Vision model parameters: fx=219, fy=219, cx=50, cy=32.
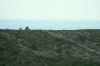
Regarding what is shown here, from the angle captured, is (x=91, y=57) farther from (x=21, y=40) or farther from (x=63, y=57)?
(x=21, y=40)

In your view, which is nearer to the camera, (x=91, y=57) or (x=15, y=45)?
(x=91, y=57)

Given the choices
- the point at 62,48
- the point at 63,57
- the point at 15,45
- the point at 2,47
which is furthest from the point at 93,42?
the point at 2,47

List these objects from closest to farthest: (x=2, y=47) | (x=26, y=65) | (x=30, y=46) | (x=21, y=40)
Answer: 1. (x=26, y=65)
2. (x=2, y=47)
3. (x=30, y=46)
4. (x=21, y=40)

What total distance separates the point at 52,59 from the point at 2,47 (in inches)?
237

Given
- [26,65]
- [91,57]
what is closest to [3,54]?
[26,65]

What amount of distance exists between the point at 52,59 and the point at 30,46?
4.69 m

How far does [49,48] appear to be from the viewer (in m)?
26.5

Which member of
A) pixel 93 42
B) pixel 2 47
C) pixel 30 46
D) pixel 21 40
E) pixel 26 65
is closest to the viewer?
pixel 26 65

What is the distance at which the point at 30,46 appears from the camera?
2588cm

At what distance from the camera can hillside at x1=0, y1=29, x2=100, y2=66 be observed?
2098 cm

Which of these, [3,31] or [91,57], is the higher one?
[3,31]

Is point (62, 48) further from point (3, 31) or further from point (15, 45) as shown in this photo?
point (3, 31)

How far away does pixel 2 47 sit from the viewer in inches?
955

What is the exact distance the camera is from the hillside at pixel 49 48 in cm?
2098
